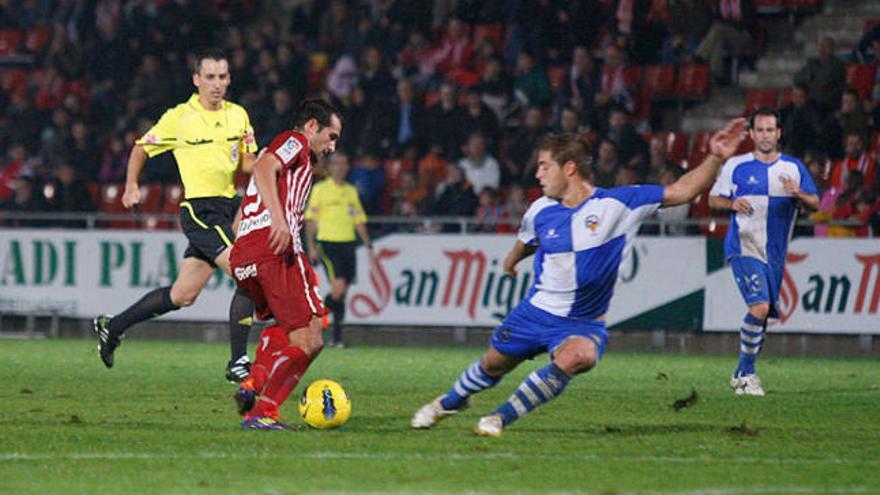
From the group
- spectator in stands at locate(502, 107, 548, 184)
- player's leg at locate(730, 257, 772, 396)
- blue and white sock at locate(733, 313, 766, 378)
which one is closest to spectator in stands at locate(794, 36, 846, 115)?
spectator in stands at locate(502, 107, 548, 184)

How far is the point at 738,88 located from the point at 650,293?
535 cm

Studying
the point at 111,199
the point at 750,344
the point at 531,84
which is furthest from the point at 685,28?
the point at 750,344

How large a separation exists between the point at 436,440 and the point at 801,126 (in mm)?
11929

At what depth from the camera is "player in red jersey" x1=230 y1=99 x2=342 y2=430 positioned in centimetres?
909

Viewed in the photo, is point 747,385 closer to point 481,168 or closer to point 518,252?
point 518,252

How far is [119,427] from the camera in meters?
9.26

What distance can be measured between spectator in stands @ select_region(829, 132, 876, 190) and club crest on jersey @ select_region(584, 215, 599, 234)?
1033 centimetres

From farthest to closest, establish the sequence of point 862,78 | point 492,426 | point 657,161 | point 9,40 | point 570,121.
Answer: point 9,40 → point 862,78 → point 570,121 → point 657,161 → point 492,426

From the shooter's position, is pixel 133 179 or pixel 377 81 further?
pixel 377 81

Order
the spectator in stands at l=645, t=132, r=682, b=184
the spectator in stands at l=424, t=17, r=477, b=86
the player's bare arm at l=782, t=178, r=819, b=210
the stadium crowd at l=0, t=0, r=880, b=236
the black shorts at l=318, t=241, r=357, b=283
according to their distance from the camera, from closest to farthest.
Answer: the player's bare arm at l=782, t=178, r=819, b=210, the black shorts at l=318, t=241, r=357, b=283, the spectator in stands at l=645, t=132, r=682, b=184, the stadium crowd at l=0, t=0, r=880, b=236, the spectator in stands at l=424, t=17, r=477, b=86

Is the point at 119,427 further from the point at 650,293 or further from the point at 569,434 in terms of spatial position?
the point at 650,293

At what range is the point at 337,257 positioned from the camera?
1869 cm

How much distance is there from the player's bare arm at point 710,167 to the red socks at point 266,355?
92.9 inches

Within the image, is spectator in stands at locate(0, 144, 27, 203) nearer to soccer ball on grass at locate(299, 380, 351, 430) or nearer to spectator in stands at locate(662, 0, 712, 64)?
spectator in stands at locate(662, 0, 712, 64)
